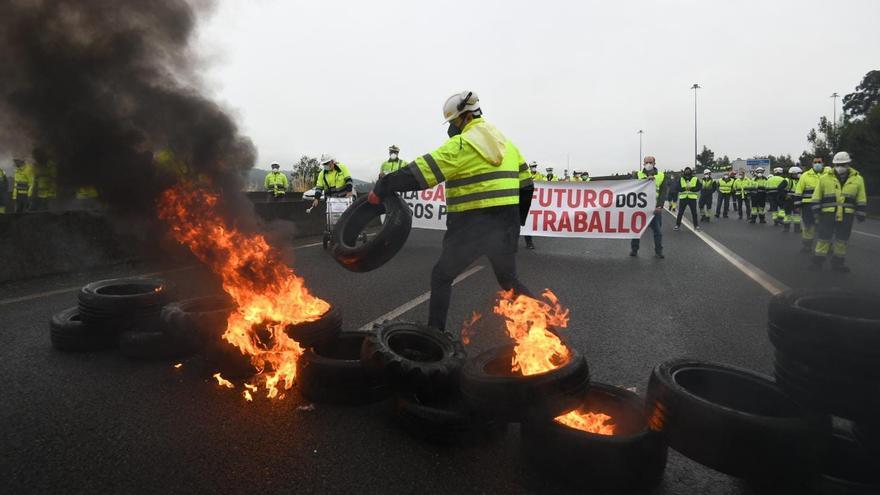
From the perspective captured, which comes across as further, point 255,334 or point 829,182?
point 829,182

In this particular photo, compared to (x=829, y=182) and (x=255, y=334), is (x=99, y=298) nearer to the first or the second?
(x=255, y=334)

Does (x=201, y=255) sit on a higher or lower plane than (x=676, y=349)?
higher

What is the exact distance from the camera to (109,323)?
4.22 meters

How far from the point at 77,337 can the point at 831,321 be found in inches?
211

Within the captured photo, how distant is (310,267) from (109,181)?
3.55 m

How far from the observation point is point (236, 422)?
3.06m

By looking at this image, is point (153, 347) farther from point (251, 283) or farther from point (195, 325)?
point (251, 283)

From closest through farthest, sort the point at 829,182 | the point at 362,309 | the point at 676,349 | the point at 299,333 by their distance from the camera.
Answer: the point at 299,333
the point at 676,349
the point at 362,309
the point at 829,182

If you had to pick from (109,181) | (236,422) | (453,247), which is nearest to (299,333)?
(236,422)

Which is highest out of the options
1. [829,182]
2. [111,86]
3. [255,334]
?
[111,86]

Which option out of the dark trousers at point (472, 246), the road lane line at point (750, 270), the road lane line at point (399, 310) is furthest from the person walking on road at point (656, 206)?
the dark trousers at point (472, 246)

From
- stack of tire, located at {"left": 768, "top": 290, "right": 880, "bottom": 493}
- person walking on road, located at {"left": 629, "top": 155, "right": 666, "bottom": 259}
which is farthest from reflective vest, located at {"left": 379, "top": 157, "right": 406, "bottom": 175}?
stack of tire, located at {"left": 768, "top": 290, "right": 880, "bottom": 493}

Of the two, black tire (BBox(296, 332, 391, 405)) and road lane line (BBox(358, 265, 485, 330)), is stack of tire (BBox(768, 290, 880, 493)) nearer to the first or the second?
black tire (BBox(296, 332, 391, 405))

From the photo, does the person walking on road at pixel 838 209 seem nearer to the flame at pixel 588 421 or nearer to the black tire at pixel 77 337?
the flame at pixel 588 421
